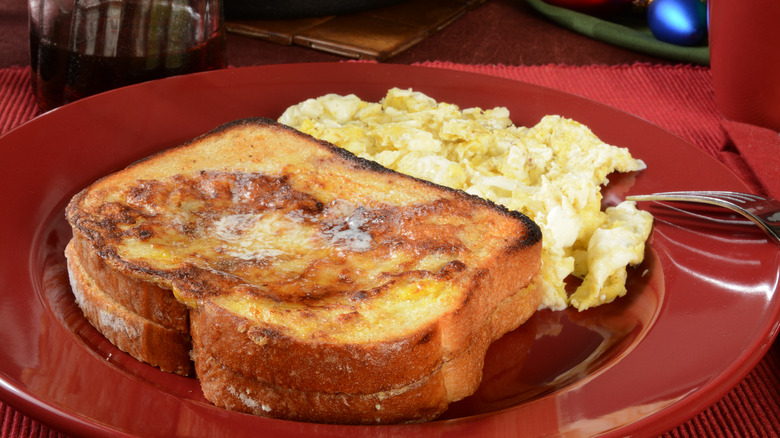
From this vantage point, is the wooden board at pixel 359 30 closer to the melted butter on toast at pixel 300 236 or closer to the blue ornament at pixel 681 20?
the blue ornament at pixel 681 20

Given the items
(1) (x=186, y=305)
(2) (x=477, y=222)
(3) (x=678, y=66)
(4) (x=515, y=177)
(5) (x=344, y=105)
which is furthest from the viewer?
(3) (x=678, y=66)

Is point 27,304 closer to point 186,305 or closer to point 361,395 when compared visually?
point 186,305

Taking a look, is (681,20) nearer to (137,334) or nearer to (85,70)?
(85,70)

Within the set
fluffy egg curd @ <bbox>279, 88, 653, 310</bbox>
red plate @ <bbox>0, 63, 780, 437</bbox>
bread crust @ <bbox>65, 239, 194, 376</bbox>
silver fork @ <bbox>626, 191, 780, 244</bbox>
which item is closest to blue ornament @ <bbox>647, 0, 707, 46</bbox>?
red plate @ <bbox>0, 63, 780, 437</bbox>

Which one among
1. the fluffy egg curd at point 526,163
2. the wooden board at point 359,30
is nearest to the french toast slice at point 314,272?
the fluffy egg curd at point 526,163

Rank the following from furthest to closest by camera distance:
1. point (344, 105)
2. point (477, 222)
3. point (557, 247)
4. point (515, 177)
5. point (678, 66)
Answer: point (678, 66), point (344, 105), point (515, 177), point (557, 247), point (477, 222)

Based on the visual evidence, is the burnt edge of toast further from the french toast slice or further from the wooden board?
the wooden board

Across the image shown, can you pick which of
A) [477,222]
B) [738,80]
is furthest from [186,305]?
[738,80]
